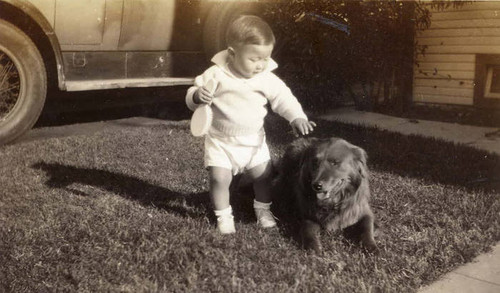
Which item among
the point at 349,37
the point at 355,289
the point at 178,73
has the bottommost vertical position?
the point at 355,289

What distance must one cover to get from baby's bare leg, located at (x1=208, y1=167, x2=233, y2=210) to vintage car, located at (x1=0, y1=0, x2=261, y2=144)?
8.01 ft

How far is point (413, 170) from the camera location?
418 centimetres

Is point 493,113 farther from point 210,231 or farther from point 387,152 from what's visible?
point 210,231

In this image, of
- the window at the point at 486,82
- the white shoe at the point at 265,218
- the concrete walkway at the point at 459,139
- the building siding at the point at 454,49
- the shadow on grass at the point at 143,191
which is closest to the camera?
the concrete walkway at the point at 459,139

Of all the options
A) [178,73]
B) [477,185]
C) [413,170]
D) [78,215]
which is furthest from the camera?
[178,73]

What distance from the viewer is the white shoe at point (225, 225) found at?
295cm

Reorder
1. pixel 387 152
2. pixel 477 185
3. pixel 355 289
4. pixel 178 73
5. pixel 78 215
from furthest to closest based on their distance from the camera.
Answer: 1. pixel 178 73
2. pixel 387 152
3. pixel 477 185
4. pixel 78 215
5. pixel 355 289

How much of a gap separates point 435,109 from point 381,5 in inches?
68.3

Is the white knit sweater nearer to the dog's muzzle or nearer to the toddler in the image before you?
the toddler

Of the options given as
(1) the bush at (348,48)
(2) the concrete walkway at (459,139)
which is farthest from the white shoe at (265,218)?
(1) the bush at (348,48)

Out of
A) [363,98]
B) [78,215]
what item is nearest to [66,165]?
[78,215]

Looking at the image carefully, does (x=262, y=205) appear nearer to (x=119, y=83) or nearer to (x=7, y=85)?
(x=119, y=83)

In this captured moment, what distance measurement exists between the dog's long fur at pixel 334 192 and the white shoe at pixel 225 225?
41cm

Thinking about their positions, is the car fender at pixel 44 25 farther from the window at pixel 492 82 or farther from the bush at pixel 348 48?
the window at pixel 492 82
